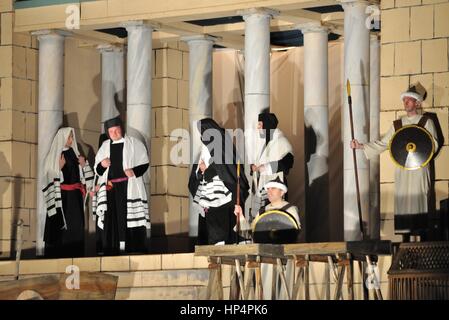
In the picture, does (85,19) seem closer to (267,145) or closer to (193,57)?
(193,57)

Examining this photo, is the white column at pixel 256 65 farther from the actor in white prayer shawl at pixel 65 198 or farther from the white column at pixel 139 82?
the actor in white prayer shawl at pixel 65 198

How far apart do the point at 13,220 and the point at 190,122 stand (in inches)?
107

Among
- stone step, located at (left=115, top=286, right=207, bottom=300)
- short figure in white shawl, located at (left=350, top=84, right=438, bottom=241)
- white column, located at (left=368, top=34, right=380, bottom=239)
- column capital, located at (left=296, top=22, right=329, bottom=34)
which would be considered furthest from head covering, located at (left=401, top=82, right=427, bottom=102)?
column capital, located at (left=296, top=22, right=329, bottom=34)

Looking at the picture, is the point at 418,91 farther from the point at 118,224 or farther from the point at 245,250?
the point at 118,224

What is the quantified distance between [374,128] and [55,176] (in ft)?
13.4

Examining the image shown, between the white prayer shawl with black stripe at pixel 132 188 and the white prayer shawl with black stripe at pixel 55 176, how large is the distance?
708mm

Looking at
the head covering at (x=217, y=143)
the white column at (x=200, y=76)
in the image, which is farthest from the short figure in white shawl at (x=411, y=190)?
the white column at (x=200, y=76)

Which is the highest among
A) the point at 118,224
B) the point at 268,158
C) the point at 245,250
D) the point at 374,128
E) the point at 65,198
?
the point at 374,128

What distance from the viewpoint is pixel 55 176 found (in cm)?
2608

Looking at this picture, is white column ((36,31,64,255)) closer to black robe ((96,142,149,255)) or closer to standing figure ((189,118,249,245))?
black robe ((96,142,149,255))

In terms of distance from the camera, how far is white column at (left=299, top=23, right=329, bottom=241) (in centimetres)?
2633

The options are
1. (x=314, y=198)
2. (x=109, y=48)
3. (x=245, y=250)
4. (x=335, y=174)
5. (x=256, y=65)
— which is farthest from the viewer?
(x=109, y=48)

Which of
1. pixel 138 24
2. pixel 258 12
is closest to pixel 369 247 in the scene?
pixel 258 12

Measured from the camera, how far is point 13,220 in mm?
26750
